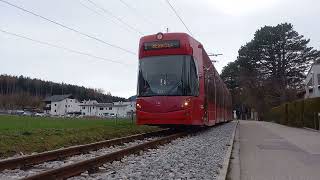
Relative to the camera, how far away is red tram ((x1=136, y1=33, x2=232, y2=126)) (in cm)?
1759

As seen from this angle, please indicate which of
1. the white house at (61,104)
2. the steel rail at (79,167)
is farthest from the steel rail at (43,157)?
the white house at (61,104)

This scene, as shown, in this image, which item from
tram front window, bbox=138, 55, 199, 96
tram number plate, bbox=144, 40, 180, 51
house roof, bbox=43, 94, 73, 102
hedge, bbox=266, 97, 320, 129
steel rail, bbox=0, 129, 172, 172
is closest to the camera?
steel rail, bbox=0, 129, 172, 172

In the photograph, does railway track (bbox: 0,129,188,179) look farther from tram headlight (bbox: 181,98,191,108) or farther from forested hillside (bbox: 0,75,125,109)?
forested hillside (bbox: 0,75,125,109)

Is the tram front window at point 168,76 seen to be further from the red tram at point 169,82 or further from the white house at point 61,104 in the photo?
the white house at point 61,104

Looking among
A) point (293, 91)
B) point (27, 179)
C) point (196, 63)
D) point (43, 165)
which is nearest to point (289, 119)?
point (196, 63)

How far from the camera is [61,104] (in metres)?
148

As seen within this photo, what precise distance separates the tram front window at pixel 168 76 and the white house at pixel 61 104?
131 m

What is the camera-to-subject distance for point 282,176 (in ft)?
29.6

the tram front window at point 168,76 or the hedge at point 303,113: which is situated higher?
the tram front window at point 168,76

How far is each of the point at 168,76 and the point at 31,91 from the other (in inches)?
5553

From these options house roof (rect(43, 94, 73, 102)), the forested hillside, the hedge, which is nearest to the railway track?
the hedge

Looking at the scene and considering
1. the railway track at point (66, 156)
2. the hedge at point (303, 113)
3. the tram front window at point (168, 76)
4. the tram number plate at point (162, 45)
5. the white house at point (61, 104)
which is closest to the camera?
the railway track at point (66, 156)

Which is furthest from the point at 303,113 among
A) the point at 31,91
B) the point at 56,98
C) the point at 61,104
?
the point at 31,91

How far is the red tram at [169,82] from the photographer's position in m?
17.6
